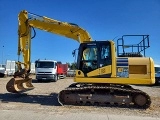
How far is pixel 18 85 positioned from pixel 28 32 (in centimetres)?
318

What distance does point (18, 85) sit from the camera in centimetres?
1588

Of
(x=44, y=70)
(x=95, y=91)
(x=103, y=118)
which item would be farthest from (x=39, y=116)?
(x=44, y=70)

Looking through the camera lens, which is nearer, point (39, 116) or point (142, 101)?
point (39, 116)

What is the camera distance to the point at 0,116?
981cm

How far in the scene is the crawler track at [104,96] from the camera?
1331 cm

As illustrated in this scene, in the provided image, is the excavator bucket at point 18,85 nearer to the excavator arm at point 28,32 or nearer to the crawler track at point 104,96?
the excavator arm at point 28,32

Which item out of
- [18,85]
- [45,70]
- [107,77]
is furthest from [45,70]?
[107,77]

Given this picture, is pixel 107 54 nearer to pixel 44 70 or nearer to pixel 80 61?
pixel 80 61

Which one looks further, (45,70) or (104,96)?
(45,70)

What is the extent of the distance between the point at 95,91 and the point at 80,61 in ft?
5.65

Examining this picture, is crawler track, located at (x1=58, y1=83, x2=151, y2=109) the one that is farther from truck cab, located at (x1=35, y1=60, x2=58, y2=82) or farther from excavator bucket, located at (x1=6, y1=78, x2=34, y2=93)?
truck cab, located at (x1=35, y1=60, x2=58, y2=82)

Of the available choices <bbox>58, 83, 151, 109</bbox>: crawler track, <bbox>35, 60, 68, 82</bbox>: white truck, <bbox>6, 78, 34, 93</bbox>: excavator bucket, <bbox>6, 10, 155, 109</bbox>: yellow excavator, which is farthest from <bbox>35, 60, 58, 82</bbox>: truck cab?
<bbox>58, 83, 151, 109</bbox>: crawler track

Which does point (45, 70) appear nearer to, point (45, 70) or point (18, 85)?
point (45, 70)

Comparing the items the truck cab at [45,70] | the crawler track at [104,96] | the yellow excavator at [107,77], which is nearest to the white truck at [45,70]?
the truck cab at [45,70]
